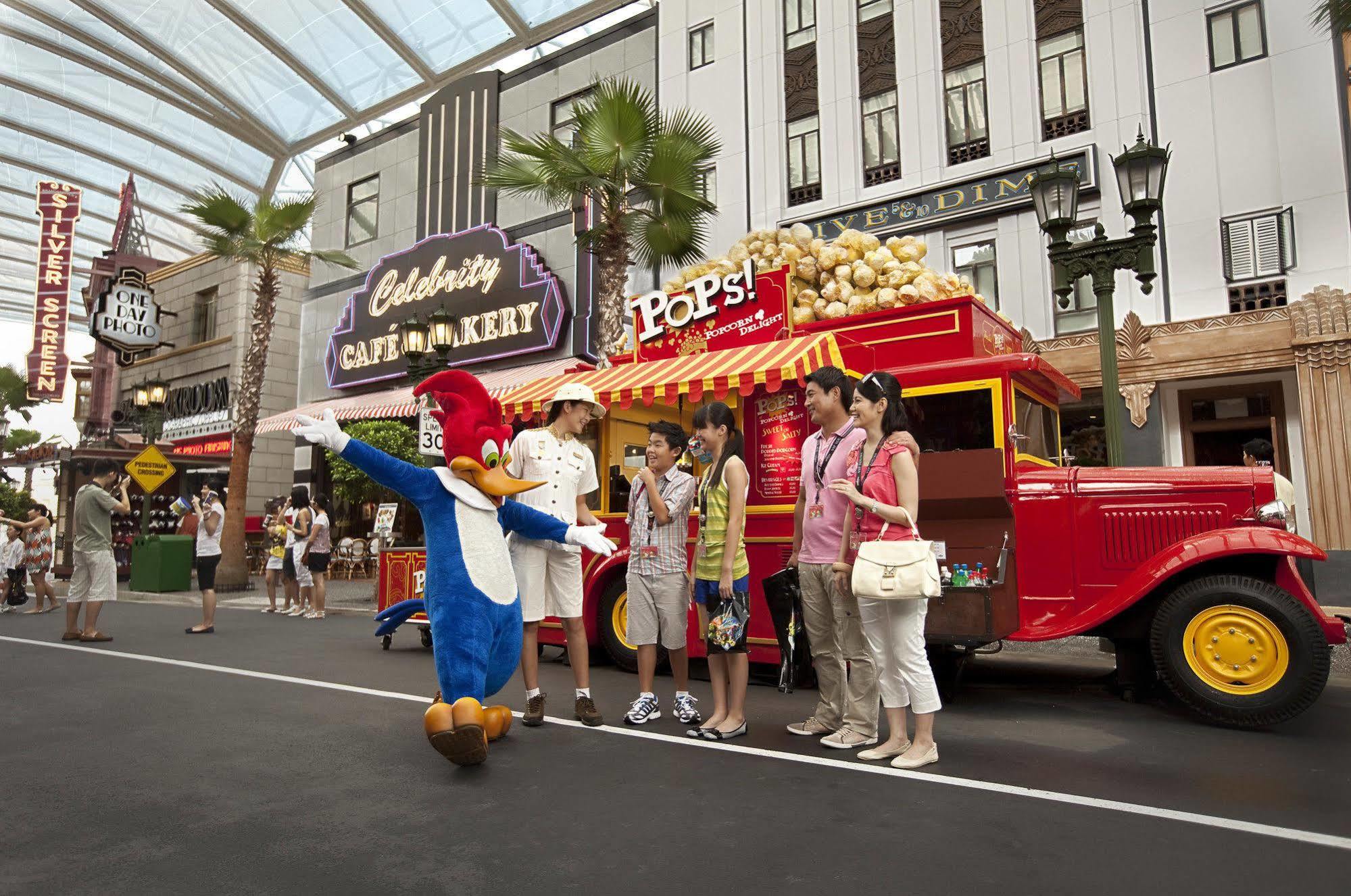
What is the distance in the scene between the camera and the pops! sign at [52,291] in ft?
100.0

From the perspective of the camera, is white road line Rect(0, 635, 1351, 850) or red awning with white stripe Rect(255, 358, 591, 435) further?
red awning with white stripe Rect(255, 358, 591, 435)

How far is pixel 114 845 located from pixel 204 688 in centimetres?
328

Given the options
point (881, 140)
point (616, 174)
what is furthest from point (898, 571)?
point (881, 140)

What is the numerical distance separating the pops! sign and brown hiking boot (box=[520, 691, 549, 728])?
111 ft

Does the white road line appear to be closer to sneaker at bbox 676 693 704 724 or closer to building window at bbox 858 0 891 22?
sneaker at bbox 676 693 704 724

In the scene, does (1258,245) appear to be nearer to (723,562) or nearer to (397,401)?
(723,562)

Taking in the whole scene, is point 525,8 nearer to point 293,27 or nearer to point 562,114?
point 562,114

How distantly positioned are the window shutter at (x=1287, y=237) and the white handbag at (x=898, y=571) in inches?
466

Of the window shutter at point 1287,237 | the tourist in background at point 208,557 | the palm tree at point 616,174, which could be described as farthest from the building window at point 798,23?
the tourist in background at point 208,557

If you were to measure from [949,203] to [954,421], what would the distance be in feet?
34.3

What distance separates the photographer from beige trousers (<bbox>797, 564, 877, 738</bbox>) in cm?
434

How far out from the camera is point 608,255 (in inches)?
449

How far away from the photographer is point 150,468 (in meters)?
15.8

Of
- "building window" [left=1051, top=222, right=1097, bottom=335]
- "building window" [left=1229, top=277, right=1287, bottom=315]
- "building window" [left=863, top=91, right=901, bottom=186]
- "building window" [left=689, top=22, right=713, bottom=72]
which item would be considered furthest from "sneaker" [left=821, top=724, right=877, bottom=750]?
"building window" [left=689, top=22, right=713, bottom=72]
